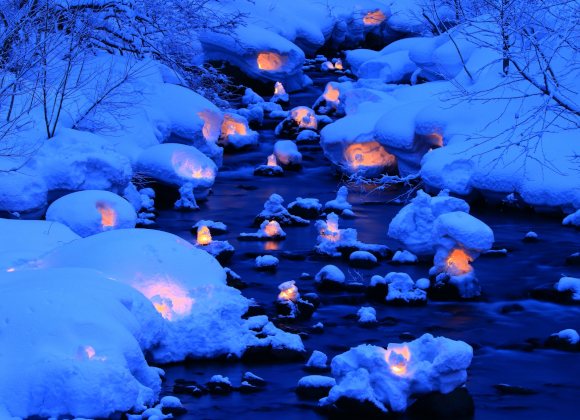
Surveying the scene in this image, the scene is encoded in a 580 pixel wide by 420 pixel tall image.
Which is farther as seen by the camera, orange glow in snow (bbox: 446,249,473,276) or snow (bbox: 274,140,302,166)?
snow (bbox: 274,140,302,166)

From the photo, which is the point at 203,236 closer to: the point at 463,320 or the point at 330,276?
the point at 330,276

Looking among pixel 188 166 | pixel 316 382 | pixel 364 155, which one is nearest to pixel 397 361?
pixel 316 382

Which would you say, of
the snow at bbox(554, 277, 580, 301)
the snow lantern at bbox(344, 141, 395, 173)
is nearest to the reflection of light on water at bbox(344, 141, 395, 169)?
the snow lantern at bbox(344, 141, 395, 173)

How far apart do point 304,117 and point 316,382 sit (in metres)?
16.4

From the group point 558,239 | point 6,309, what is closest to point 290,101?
point 558,239

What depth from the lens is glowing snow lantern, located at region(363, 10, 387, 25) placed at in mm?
32381

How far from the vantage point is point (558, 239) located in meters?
11.7

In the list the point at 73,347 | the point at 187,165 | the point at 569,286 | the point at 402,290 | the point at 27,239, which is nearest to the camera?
the point at 73,347

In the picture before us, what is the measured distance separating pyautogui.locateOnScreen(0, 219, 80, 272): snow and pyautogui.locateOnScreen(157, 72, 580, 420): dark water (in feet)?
6.99

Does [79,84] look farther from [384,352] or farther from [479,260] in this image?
[384,352]

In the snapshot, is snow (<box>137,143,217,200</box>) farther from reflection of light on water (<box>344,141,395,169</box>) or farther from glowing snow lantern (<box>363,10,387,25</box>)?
glowing snow lantern (<box>363,10,387,25</box>)

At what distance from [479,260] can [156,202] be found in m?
6.98

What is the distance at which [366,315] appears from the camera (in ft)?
25.1

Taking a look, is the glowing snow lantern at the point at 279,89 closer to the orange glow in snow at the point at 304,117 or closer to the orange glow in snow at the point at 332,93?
the orange glow in snow at the point at 332,93
